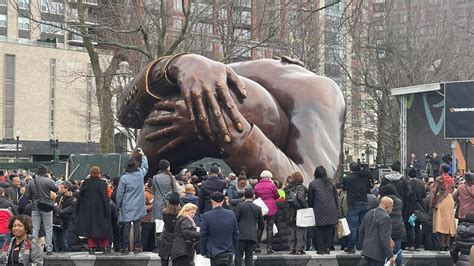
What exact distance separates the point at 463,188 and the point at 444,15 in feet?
112

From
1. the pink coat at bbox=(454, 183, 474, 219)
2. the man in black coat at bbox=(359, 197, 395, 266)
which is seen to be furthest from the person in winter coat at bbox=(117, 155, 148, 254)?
the pink coat at bbox=(454, 183, 474, 219)

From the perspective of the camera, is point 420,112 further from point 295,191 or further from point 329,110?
point 295,191

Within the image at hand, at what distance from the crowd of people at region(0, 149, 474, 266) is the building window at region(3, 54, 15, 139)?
55332 mm

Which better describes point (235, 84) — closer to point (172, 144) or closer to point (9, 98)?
point (172, 144)

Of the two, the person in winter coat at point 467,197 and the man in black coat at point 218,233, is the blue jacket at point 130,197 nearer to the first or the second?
the man in black coat at point 218,233

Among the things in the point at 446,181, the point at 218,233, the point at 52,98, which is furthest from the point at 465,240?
the point at 52,98

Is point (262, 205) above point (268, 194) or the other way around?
the other way around

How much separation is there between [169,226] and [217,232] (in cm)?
122

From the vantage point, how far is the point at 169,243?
1312 centimetres

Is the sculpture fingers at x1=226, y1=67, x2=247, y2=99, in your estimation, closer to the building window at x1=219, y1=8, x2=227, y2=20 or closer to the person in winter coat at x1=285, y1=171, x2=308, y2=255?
the person in winter coat at x1=285, y1=171, x2=308, y2=255

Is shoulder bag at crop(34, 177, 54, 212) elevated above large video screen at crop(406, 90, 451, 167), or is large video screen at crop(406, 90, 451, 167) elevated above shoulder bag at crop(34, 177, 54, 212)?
large video screen at crop(406, 90, 451, 167)

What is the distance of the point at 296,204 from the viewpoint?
49.5 ft

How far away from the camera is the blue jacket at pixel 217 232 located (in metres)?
12.2

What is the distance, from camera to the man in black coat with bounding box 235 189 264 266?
13.6 metres
